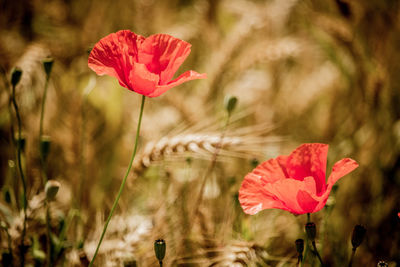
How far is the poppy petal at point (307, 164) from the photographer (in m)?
0.42

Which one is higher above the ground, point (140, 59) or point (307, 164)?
point (140, 59)

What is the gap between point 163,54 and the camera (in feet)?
1.51

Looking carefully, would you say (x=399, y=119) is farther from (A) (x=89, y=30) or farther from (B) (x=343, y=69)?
(A) (x=89, y=30)

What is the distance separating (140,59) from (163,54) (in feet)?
0.10

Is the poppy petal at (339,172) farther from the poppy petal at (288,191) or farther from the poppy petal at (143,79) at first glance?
the poppy petal at (143,79)

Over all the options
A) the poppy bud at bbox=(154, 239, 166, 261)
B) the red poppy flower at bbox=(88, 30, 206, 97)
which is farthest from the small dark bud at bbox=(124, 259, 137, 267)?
the red poppy flower at bbox=(88, 30, 206, 97)

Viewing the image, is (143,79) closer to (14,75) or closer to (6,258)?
(14,75)

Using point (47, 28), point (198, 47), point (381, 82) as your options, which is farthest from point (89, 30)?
point (381, 82)

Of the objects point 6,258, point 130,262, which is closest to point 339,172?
point 130,262

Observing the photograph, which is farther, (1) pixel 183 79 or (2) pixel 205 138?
(2) pixel 205 138

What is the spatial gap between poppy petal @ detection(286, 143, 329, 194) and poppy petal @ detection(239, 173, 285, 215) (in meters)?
0.05

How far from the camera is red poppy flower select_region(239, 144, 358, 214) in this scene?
1.21 feet

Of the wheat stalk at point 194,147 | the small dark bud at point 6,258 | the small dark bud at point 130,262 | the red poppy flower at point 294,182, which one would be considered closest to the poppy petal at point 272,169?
the red poppy flower at point 294,182

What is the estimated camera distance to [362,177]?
88 cm
